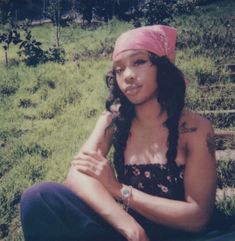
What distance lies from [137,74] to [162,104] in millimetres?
253

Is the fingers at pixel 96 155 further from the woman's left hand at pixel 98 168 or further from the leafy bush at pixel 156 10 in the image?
the leafy bush at pixel 156 10

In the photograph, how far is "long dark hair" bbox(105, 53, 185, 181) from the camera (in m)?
2.19

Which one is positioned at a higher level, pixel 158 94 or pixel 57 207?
pixel 158 94

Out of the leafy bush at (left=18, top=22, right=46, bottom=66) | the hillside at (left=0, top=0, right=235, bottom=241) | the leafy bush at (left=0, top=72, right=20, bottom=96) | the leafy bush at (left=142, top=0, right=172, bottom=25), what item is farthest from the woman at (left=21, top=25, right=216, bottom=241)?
the leafy bush at (left=18, top=22, right=46, bottom=66)

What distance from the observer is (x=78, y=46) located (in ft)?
17.9

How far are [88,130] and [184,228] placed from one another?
2.13 m

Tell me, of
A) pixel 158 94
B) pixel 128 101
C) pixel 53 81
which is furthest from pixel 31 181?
pixel 53 81

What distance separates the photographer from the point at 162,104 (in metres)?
2.29

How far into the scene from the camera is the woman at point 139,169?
196 centimetres

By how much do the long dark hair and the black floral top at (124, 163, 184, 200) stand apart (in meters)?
0.05

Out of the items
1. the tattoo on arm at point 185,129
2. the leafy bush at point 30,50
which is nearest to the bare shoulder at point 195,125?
the tattoo on arm at point 185,129

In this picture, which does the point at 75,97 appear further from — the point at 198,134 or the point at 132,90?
the point at 198,134

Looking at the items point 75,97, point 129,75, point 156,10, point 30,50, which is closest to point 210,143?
point 129,75

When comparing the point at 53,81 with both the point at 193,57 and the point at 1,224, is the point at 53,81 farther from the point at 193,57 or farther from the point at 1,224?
the point at 1,224
